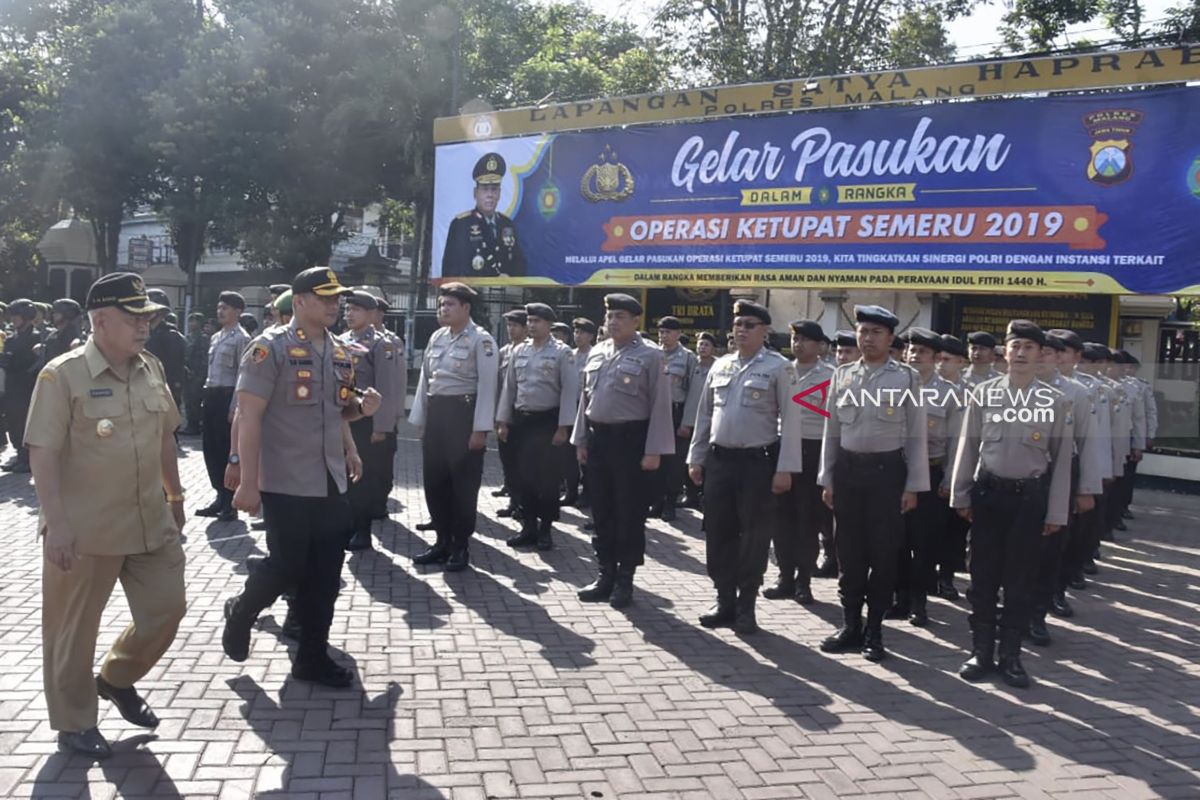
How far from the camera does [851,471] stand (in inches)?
218

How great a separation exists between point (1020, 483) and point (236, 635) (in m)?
3.99

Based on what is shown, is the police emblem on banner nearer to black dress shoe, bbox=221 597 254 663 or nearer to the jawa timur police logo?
the jawa timur police logo

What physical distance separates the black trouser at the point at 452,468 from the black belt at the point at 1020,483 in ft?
11.1

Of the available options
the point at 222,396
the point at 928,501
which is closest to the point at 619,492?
the point at 928,501

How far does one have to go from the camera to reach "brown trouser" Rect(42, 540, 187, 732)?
3.75 meters

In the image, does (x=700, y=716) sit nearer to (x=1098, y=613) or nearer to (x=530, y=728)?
(x=530, y=728)

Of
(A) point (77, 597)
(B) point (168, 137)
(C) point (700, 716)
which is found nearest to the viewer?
(A) point (77, 597)

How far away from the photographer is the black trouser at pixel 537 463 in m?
7.88

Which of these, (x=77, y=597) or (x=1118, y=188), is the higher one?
(x=1118, y=188)

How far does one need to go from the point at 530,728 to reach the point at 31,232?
35.7 m

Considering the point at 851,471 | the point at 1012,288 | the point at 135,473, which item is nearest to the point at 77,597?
the point at 135,473

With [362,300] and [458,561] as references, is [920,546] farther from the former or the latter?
[362,300]

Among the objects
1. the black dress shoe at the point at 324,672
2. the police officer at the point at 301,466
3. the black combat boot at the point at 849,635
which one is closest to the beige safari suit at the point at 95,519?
the police officer at the point at 301,466

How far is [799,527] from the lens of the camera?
6.77m
